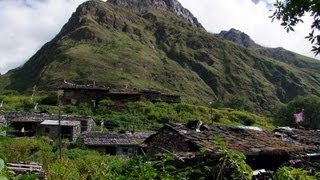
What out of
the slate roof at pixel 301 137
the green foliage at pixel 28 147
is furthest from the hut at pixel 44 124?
the slate roof at pixel 301 137

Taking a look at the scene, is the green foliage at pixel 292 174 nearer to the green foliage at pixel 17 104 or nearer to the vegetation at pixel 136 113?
the vegetation at pixel 136 113

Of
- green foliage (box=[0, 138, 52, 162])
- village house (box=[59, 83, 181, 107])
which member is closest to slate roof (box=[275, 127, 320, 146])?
green foliage (box=[0, 138, 52, 162])

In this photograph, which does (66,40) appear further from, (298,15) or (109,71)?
(298,15)

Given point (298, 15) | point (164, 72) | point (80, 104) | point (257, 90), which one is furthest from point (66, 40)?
point (298, 15)

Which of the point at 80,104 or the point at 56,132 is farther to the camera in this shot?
the point at 80,104

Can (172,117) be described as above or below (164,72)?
below

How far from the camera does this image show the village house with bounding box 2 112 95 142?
51.1 m

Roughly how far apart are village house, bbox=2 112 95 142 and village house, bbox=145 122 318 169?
29.7 m

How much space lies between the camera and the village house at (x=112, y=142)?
153 ft

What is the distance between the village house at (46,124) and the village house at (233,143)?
97.3ft

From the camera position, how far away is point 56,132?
50906 millimetres

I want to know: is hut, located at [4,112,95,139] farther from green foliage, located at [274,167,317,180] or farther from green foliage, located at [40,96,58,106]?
green foliage, located at [274,167,317,180]

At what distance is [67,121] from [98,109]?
14.5 m

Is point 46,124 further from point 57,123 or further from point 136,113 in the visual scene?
point 136,113
